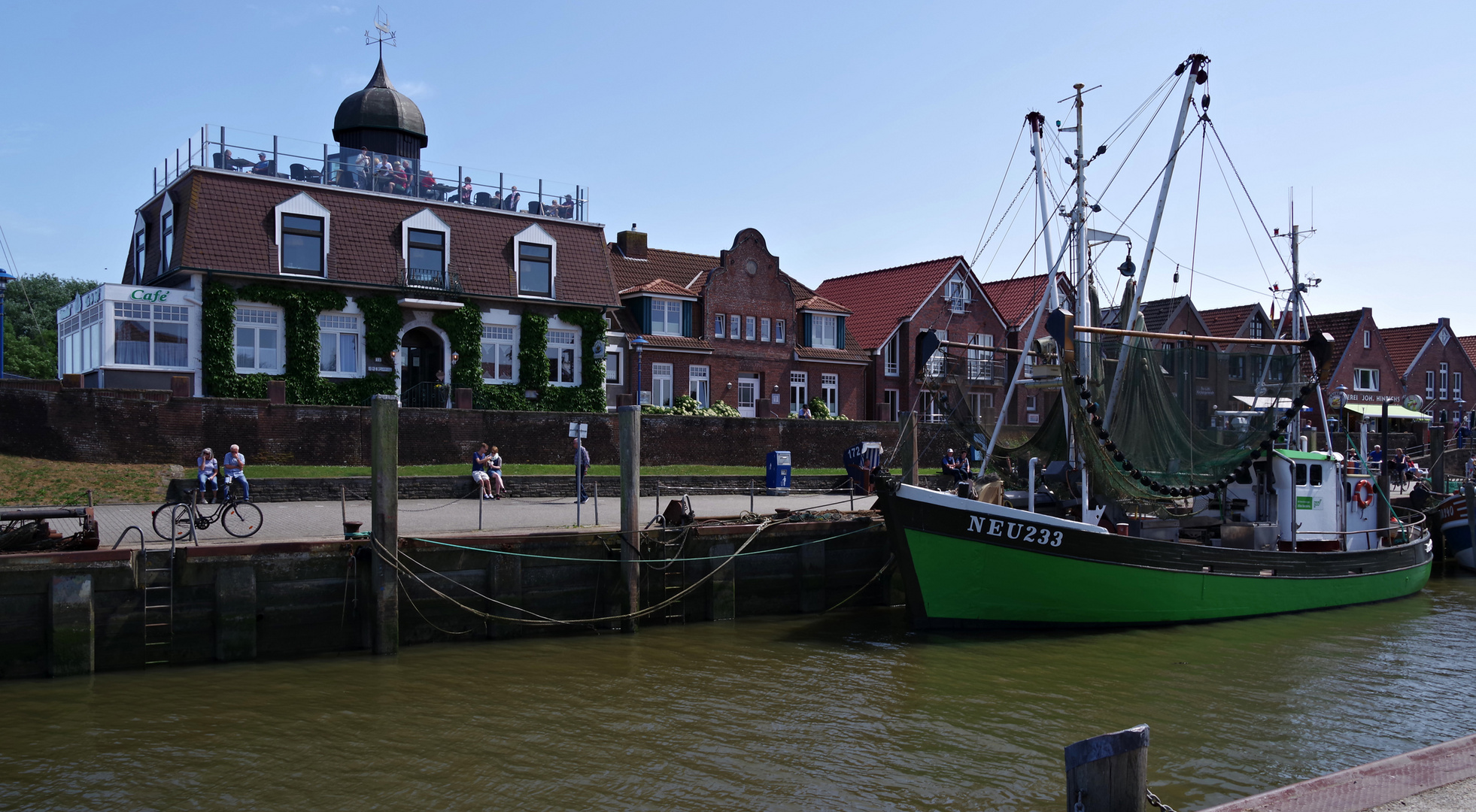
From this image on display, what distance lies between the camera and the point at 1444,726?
1237 centimetres

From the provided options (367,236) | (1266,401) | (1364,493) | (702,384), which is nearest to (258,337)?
(367,236)

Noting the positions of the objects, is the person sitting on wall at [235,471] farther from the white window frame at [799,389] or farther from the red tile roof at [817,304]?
the red tile roof at [817,304]

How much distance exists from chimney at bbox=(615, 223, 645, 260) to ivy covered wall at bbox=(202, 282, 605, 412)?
8.12 m

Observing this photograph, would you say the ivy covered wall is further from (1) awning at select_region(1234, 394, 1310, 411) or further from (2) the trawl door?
(1) awning at select_region(1234, 394, 1310, 411)

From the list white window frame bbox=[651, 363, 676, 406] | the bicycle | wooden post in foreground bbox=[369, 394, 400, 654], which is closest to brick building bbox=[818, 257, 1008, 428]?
white window frame bbox=[651, 363, 676, 406]

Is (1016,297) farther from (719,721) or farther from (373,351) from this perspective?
(719,721)

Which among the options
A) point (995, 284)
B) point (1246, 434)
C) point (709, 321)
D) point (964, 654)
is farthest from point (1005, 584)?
point (995, 284)

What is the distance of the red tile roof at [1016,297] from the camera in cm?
5071

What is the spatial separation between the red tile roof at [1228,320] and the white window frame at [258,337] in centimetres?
4874

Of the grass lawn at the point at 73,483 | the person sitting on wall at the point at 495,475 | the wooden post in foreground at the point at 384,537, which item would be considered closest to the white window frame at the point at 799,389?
the person sitting on wall at the point at 495,475

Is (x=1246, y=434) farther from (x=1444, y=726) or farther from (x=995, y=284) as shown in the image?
(x=995, y=284)

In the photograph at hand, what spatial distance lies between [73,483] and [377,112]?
19259mm

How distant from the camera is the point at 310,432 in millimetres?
27969

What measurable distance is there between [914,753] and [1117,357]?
9464 mm
